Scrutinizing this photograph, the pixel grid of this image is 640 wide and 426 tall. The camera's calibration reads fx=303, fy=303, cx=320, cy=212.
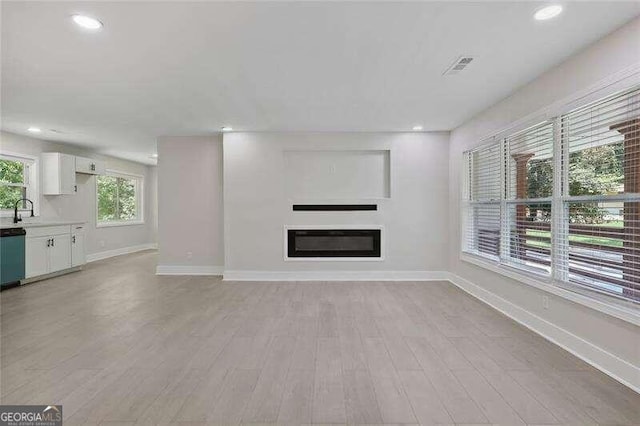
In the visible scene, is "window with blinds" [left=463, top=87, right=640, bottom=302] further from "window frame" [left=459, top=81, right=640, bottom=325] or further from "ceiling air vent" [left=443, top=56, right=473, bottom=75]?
"ceiling air vent" [left=443, top=56, right=473, bottom=75]

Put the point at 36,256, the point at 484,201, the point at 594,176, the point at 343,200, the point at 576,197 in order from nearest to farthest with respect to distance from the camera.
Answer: the point at 594,176 < the point at 576,197 < the point at 484,201 < the point at 36,256 < the point at 343,200

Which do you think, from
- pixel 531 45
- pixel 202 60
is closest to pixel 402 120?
pixel 531 45

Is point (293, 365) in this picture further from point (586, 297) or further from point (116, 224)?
point (116, 224)

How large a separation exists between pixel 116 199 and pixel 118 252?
1456 mm

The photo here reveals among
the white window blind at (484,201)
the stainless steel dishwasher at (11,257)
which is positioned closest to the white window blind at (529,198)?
the white window blind at (484,201)

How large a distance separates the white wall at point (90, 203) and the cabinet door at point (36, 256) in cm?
116

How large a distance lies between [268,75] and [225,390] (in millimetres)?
2779

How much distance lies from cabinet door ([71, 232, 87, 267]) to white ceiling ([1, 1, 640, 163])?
245 cm

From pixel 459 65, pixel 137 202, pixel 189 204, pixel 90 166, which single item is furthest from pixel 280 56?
pixel 137 202

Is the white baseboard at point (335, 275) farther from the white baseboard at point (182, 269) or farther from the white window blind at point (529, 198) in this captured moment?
the white window blind at point (529, 198)

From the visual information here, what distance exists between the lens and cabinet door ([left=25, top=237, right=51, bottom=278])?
16.2 feet

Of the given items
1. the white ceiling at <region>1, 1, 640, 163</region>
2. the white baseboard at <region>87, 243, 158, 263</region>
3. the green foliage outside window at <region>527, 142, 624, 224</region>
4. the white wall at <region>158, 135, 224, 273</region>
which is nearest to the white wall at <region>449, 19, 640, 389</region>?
the white ceiling at <region>1, 1, 640, 163</region>

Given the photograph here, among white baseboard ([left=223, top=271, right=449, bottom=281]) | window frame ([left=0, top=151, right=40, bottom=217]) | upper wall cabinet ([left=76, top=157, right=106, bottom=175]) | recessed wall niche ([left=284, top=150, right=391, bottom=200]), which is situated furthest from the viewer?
upper wall cabinet ([left=76, top=157, right=106, bottom=175])

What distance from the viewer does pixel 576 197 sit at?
2.66 metres
